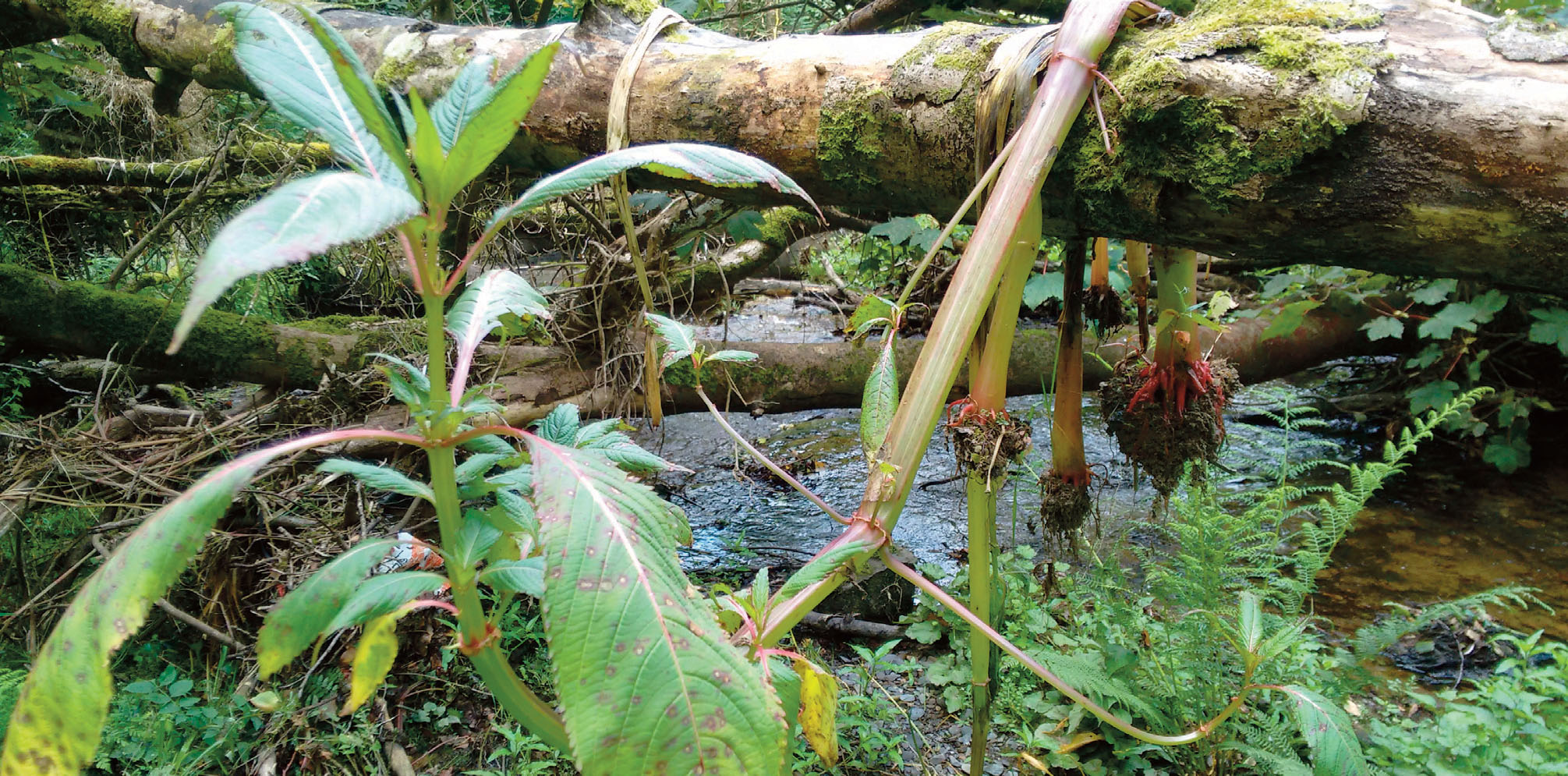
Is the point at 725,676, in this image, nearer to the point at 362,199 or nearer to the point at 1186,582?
the point at 362,199

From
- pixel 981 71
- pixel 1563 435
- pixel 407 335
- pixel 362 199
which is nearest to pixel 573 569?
pixel 362 199

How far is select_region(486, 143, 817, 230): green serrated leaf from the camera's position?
0.82 metres

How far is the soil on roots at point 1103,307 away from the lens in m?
2.02

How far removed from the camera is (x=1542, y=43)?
3.92ft

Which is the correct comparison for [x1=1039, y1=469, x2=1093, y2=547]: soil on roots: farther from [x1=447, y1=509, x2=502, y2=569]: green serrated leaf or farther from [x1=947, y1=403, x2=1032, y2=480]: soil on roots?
[x1=447, y1=509, x2=502, y2=569]: green serrated leaf

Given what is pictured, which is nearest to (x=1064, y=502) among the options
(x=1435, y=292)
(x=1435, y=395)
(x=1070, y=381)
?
(x=1070, y=381)

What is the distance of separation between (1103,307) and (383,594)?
5.79ft

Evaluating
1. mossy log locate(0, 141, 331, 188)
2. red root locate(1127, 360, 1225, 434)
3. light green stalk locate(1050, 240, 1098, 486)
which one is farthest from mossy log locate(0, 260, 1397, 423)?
light green stalk locate(1050, 240, 1098, 486)

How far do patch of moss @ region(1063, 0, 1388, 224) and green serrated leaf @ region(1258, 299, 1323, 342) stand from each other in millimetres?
2336

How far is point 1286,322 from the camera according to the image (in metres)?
3.49

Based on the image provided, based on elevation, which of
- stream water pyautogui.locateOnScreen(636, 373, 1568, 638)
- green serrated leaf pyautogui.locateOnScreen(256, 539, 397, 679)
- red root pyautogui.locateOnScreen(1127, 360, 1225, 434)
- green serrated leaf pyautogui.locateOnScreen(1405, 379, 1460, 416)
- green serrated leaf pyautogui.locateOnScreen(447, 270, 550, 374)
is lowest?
stream water pyautogui.locateOnScreen(636, 373, 1568, 638)

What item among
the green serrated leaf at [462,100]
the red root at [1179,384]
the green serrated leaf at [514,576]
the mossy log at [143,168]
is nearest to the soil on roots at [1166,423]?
the red root at [1179,384]

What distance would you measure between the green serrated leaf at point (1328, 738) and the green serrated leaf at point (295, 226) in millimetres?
1521

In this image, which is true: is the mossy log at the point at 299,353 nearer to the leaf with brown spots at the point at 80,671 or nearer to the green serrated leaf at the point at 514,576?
the green serrated leaf at the point at 514,576
